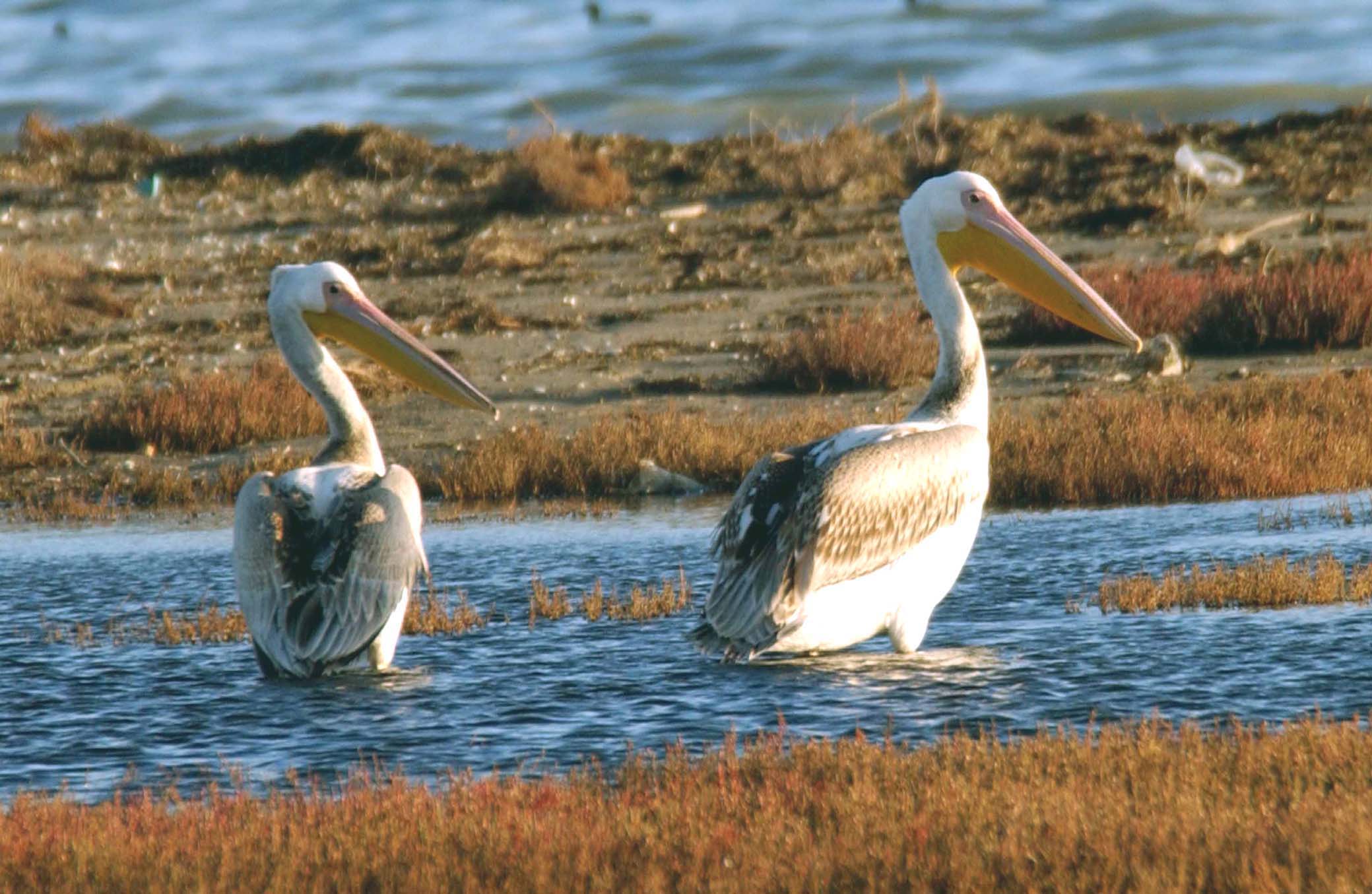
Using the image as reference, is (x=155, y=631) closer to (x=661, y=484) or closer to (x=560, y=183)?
(x=661, y=484)

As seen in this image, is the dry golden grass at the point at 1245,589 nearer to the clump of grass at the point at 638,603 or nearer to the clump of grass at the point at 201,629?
the clump of grass at the point at 638,603

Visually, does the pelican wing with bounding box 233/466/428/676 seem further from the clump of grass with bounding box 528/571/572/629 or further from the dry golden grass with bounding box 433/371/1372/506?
the dry golden grass with bounding box 433/371/1372/506

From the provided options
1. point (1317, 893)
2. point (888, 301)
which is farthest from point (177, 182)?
point (1317, 893)

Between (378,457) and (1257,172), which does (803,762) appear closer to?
(378,457)

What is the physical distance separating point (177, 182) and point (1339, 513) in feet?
61.6

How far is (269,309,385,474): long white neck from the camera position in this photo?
8297mm

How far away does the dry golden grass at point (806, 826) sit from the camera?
466cm

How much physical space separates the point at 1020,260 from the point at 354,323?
9.46 ft

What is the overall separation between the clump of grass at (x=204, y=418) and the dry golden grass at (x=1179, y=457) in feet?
15.9

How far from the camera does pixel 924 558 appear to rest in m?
7.79

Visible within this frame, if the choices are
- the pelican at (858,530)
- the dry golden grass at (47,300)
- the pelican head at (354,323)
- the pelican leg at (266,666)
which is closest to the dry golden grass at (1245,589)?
the pelican at (858,530)

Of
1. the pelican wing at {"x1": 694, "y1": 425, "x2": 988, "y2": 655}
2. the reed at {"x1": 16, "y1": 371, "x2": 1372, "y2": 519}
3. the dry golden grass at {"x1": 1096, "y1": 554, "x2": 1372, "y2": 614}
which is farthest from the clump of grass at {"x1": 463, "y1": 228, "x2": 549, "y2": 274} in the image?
the pelican wing at {"x1": 694, "y1": 425, "x2": 988, "y2": 655}

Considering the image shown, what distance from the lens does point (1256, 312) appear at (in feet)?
49.4

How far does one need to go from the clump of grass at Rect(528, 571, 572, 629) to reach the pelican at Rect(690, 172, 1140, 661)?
2.83 feet
